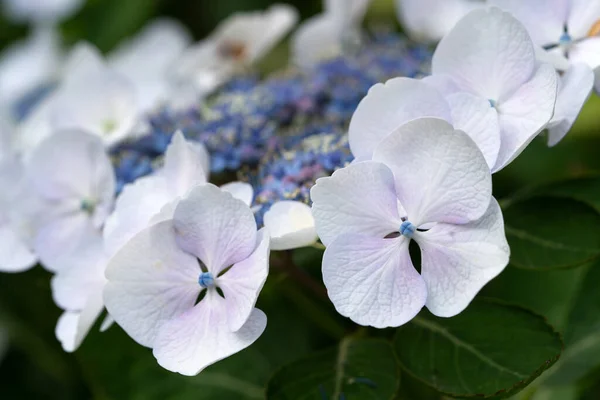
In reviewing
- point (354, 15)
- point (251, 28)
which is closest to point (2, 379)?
point (251, 28)

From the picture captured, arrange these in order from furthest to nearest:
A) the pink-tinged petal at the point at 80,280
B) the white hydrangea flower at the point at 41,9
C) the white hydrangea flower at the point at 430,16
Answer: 1. the white hydrangea flower at the point at 41,9
2. the white hydrangea flower at the point at 430,16
3. the pink-tinged petal at the point at 80,280

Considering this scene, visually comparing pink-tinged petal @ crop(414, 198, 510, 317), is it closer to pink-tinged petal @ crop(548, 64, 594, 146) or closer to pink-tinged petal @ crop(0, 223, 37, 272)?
pink-tinged petal @ crop(548, 64, 594, 146)

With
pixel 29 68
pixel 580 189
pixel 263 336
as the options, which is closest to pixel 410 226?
pixel 580 189

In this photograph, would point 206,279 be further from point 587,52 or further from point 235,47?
point 235,47

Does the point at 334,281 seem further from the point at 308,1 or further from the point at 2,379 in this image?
the point at 308,1

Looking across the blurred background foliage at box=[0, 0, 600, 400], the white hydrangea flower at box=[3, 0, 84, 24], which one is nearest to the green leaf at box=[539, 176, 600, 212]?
the blurred background foliage at box=[0, 0, 600, 400]

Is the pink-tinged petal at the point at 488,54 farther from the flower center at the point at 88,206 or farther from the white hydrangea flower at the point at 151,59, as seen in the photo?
the white hydrangea flower at the point at 151,59

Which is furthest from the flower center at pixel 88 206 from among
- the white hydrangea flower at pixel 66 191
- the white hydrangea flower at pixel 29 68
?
the white hydrangea flower at pixel 29 68
